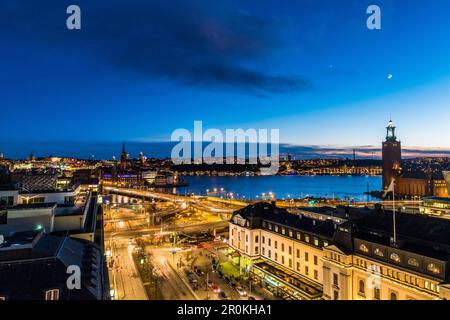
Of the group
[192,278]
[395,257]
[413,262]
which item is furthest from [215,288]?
→ [413,262]

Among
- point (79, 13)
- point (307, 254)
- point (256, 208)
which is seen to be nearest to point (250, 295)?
point (307, 254)

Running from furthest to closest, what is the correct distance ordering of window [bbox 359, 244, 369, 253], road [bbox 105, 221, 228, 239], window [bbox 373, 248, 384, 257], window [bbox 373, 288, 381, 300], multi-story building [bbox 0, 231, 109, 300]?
road [bbox 105, 221, 228, 239]
window [bbox 359, 244, 369, 253]
window [bbox 373, 248, 384, 257]
window [bbox 373, 288, 381, 300]
multi-story building [bbox 0, 231, 109, 300]

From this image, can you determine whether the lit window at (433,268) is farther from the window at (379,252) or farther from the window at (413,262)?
the window at (379,252)

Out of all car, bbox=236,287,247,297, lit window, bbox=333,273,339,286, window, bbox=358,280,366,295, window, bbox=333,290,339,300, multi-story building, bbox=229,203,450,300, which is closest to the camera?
multi-story building, bbox=229,203,450,300

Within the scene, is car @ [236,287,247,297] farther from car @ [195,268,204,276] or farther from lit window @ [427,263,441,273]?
lit window @ [427,263,441,273]

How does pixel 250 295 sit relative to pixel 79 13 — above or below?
below

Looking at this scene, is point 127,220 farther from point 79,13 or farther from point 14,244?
point 79,13

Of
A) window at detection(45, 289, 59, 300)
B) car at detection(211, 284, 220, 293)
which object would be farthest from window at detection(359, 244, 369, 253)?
window at detection(45, 289, 59, 300)

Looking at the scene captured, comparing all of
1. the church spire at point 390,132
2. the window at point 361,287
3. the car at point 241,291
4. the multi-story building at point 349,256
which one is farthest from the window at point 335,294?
the church spire at point 390,132
